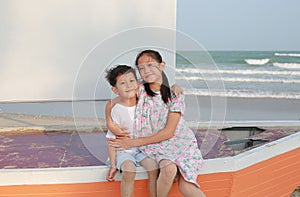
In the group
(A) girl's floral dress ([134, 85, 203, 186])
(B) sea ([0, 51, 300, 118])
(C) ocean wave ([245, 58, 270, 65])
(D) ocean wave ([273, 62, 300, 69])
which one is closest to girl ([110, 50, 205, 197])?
(A) girl's floral dress ([134, 85, 203, 186])

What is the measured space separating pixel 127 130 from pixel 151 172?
0.18 m

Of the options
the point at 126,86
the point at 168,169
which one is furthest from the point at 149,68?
the point at 168,169

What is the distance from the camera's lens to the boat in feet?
4.83

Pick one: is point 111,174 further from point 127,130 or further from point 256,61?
point 256,61

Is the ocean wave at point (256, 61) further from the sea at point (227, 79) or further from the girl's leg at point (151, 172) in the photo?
the girl's leg at point (151, 172)

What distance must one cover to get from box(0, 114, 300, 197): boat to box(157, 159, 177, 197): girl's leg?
0.24 feet

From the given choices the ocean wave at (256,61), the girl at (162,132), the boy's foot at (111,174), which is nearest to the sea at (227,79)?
the ocean wave at (256,61)

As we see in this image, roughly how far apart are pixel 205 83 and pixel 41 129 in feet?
3.02

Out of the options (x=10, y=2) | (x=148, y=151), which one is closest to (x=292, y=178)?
(x=148, y=151)

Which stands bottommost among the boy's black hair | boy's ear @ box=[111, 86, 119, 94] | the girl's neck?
the girl's neck

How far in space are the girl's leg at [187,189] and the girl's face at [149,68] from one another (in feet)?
1.26

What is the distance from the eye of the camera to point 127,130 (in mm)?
1504

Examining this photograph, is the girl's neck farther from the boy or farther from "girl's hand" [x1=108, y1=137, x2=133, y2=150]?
"girl's hand" [x1=108, y1=137, x2=133, y2=150]

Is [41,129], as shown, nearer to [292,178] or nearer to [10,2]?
[10,2]
